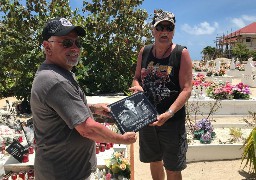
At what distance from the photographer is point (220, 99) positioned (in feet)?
31.6

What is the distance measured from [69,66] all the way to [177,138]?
5.01 ft

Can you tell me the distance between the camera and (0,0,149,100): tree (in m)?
10.6

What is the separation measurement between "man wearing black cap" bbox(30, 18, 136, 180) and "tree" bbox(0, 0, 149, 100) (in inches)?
328

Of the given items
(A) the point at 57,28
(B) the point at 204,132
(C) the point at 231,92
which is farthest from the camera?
(C) the point at 231,92

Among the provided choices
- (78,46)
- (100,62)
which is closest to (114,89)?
(100,62)

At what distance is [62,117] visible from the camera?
6.66ft

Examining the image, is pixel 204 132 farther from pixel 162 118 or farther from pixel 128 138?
pixel 128 138

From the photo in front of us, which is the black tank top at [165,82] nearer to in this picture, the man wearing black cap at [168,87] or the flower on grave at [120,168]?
the man wearing black cap at [168,87]

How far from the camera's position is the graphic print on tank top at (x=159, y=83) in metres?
3.23

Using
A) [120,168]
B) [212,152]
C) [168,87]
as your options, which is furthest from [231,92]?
[168,87]

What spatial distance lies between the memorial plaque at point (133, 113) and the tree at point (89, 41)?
7.86 meters

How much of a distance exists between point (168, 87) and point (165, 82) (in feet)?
0.19

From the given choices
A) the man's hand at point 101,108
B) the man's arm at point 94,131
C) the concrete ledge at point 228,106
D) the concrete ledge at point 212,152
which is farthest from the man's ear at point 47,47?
the concrete ledge at point 228,106

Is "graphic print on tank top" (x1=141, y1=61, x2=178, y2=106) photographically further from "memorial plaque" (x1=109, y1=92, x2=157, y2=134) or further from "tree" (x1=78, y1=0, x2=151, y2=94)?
"tree" (x1=78, y1=0, x2=151, y2=94)
